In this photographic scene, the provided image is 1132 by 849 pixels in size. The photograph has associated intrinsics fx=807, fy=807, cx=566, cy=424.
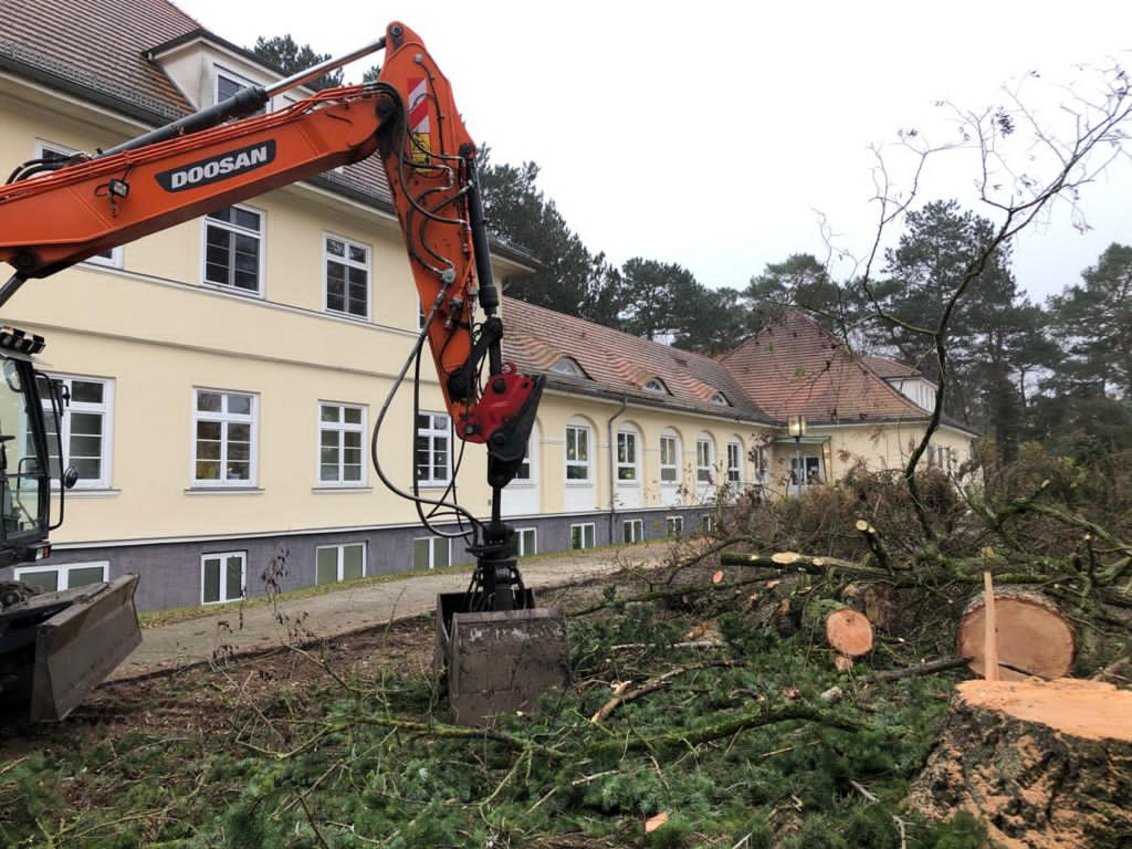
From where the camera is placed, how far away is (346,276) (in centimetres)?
1439

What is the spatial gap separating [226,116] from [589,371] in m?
16.6

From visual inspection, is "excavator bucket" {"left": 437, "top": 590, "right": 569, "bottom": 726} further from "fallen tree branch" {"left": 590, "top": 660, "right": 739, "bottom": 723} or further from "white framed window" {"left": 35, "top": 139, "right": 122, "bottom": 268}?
"white framed window" {"left": 35, "top": 139, "right": 122, "bottom": 268}

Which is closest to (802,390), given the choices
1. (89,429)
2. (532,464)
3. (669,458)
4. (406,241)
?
(669,458)

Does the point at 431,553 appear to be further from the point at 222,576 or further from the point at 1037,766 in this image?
the point at 1037,766

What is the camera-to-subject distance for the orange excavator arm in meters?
4.74

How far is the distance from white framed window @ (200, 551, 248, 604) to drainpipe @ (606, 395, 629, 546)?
1080cm

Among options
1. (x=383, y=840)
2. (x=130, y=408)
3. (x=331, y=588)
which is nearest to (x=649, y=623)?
(x=383, y=840)

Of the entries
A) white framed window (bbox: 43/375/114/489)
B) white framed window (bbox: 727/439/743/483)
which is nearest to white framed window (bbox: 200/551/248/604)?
A: white framed window (bbox: 43/375/114/489)

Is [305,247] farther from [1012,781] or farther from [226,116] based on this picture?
[1012,781]

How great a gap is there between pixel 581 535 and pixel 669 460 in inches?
217

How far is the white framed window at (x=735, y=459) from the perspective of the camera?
28.2 metres

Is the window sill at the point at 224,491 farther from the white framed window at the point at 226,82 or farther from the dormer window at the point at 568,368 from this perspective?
the dormer window at the point at 568,368

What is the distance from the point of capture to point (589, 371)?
21.5m

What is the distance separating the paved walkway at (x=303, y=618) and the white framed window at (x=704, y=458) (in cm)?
1333
